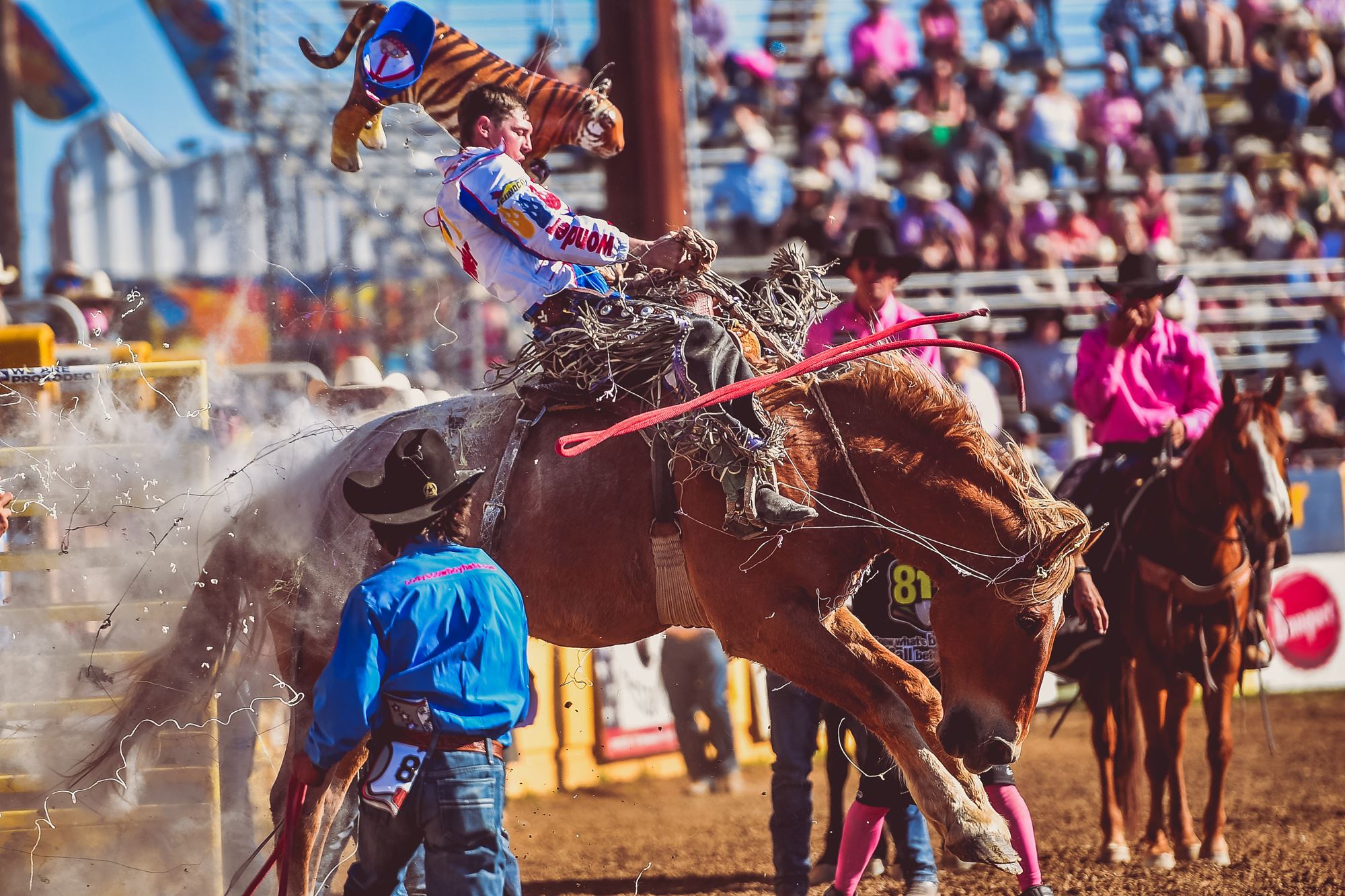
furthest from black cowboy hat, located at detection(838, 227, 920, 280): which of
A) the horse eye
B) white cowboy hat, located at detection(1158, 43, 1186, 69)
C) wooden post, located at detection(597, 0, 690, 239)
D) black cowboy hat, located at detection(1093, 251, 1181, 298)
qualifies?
white cowboy hat, located at detection(1158, 43, 1186, 69)

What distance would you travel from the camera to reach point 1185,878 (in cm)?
605

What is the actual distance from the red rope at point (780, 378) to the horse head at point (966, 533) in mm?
132

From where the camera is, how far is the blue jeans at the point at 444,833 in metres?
3.44

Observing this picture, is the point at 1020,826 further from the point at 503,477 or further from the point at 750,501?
the point at 503,477

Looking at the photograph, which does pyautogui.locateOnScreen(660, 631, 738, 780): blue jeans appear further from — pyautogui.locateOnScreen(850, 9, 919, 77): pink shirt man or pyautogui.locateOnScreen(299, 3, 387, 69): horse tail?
pyautogui.locateOnScreen(850, 9, 919, 77): pink shirt man

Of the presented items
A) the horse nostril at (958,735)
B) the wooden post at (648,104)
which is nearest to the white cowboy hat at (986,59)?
the wooden post at (648,104)

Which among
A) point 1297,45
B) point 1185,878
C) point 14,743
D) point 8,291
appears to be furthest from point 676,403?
point 1297,45

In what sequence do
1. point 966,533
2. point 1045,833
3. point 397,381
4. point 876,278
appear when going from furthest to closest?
1. point 1045,833
2. point 876,278
3. point 397,381
4. point 966,533

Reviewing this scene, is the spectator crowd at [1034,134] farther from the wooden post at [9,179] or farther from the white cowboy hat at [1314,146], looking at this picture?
the wooden post at [9,179]

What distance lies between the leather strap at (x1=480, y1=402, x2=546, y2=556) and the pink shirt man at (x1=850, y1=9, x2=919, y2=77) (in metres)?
10.7

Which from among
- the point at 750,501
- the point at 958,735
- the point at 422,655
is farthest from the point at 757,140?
the point at 422,655

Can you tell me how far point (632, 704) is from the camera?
931 cm

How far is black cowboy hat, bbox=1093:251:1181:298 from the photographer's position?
6.43m

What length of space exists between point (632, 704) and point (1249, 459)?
4352 mm
